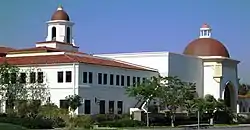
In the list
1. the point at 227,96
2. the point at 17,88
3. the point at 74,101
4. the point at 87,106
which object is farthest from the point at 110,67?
the point at 227,96

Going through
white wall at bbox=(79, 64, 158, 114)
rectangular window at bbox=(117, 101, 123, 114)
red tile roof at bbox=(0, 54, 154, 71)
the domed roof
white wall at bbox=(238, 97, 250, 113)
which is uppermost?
the domed roof

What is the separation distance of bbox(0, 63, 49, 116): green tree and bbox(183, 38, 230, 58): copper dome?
34.0 m

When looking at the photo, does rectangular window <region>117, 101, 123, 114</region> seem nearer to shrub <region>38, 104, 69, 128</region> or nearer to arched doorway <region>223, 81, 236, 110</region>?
shrub <region>38, 104, 69, 128</region>

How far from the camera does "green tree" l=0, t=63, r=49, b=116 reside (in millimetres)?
65312

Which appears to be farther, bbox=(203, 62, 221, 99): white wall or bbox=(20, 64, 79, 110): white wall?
bbox=(203, 62, 221, 99): white wall

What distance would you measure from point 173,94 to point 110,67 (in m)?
8.43

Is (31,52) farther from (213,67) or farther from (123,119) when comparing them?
(213,67)

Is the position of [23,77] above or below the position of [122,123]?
above

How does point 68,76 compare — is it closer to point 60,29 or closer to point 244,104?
point 60,29

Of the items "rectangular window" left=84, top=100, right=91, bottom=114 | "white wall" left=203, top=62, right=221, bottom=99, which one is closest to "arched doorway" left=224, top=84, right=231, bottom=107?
"white wall" left=203, top=62, right=221, bottom=99

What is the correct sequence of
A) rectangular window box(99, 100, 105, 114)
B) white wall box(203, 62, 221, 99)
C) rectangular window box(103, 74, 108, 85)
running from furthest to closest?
1. white wall box(203, 62, 221, 99)
2. rectangular window box(103, 74, 108, 85)
3. rectangular window box(99, 100, 105, 114)

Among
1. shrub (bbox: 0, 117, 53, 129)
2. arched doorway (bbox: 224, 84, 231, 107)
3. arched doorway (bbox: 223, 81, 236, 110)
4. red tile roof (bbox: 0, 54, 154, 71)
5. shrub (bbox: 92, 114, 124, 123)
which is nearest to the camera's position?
shrub (bbox: 0, 117, 53, 129)

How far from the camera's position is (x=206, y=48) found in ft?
304

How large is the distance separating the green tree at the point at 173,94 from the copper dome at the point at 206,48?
23.0 metres
